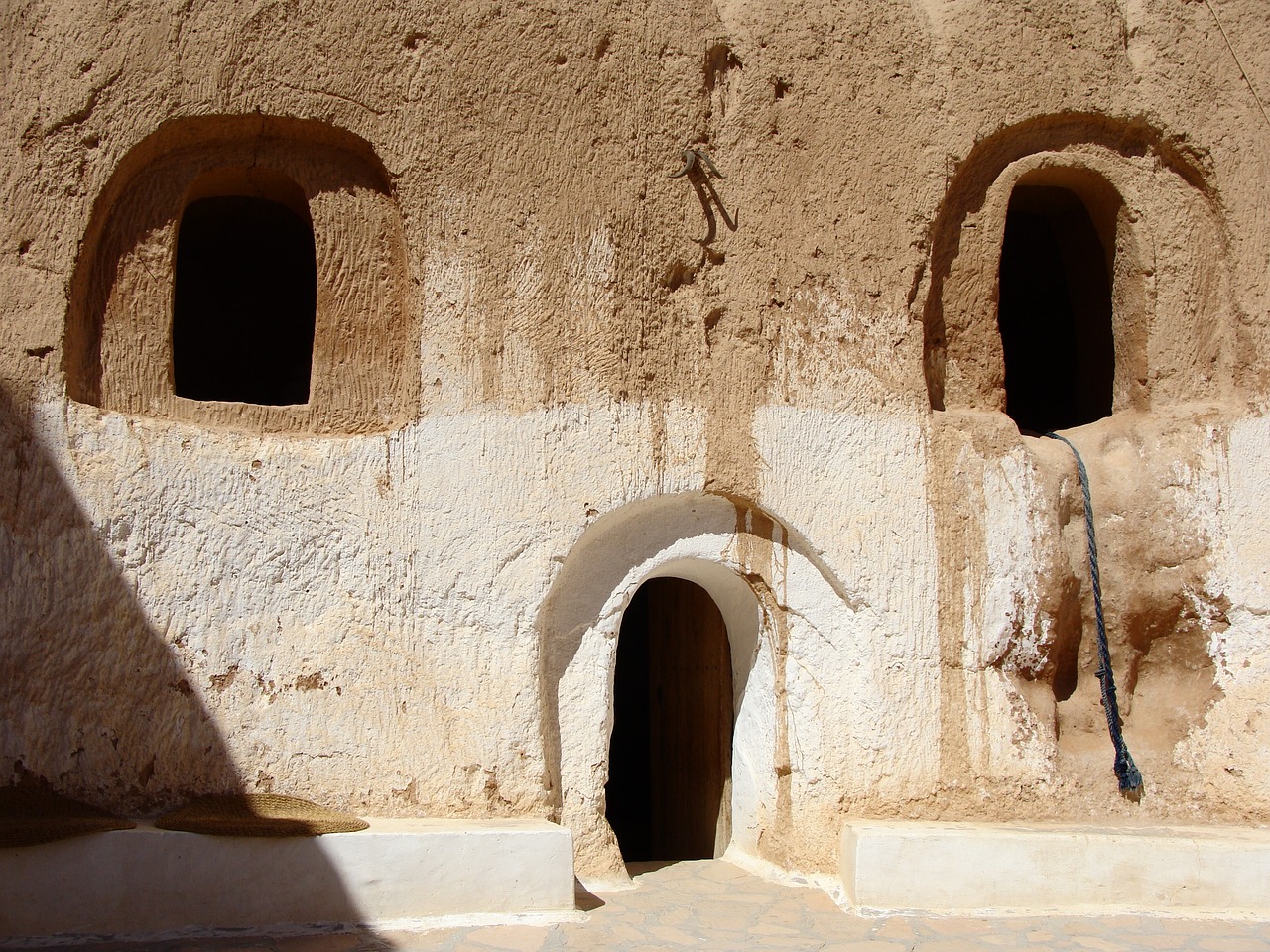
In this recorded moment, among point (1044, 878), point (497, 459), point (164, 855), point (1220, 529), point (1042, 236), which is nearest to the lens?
point (164, 855)

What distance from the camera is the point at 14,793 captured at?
3975 millimetres

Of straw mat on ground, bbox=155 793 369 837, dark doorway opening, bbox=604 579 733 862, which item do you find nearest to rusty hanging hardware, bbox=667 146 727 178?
dark doorway opening, bbox=604 579 733 862

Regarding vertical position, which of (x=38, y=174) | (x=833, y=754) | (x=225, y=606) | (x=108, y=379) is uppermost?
(x=38, y=174)

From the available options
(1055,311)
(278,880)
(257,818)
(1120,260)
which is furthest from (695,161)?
(278,880)

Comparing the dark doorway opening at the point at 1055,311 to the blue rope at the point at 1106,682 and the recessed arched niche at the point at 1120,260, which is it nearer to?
the recessed arched niche at the point at 1120,260

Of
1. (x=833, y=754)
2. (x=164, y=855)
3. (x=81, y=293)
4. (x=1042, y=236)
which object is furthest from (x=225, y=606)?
(x=1042, y=236)

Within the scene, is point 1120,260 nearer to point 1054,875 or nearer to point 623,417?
point 623,417

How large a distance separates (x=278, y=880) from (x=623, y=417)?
2096 millimetres

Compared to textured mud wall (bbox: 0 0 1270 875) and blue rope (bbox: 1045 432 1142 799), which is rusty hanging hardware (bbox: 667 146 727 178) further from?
blue rope (bbox: 1045 432 1142 799)

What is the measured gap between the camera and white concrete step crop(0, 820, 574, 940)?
375cm

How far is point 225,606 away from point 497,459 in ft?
3.77

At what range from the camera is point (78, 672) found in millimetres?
4090

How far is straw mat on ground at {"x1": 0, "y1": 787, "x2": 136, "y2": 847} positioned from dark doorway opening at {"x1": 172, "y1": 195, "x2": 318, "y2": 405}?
8.62 ft

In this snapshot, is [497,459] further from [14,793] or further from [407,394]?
[14,793]
